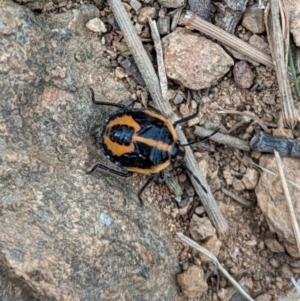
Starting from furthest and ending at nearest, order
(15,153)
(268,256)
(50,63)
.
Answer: (268,256)
(50,63)
(15,153)

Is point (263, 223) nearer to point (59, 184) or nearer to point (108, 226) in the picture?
point (108, 226)

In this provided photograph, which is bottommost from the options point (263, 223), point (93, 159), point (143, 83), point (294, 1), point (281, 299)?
point (281, 299)

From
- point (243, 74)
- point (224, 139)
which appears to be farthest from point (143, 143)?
point (243, 74)

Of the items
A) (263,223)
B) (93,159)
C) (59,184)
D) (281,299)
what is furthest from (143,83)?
(281,299)

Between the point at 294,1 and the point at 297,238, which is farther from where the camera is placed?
the point at 294,1

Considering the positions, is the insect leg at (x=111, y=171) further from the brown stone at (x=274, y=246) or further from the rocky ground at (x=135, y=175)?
the brown stone at (x=274, y=246)

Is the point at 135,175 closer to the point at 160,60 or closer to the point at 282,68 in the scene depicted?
the point at 160,60

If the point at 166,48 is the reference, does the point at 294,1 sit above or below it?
above

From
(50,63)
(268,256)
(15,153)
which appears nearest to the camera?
(15,153)
